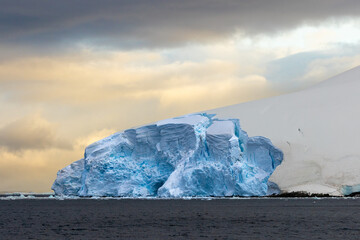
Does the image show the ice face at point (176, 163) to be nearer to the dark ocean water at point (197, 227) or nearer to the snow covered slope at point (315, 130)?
the snow covered slope at point (315, 130)

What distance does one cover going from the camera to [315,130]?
2232 inches

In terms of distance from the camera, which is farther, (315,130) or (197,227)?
(315,130)

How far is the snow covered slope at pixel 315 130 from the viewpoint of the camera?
51.8m

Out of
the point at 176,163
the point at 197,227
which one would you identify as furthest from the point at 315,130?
the point at 197,227

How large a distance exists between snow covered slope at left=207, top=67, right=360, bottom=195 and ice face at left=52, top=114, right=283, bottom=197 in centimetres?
694

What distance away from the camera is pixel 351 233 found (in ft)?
73.6

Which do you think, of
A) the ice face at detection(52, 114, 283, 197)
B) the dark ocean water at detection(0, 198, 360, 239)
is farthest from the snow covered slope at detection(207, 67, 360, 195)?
the dark ocean water at detection(0, 198, 360, 239)

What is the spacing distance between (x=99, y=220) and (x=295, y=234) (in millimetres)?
11611

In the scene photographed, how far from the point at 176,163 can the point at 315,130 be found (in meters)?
18.6

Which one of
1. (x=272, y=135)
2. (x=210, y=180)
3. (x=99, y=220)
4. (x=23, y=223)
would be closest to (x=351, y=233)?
(x=99, y=220)

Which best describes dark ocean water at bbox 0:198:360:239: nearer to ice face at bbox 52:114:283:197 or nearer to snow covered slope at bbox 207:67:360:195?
ice face at bbox 52:114:283:197

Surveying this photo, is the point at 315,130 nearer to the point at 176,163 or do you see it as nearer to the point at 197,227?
the point at 176,163

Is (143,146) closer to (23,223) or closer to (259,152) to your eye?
(259,152)

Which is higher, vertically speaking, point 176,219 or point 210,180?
point 210,180
